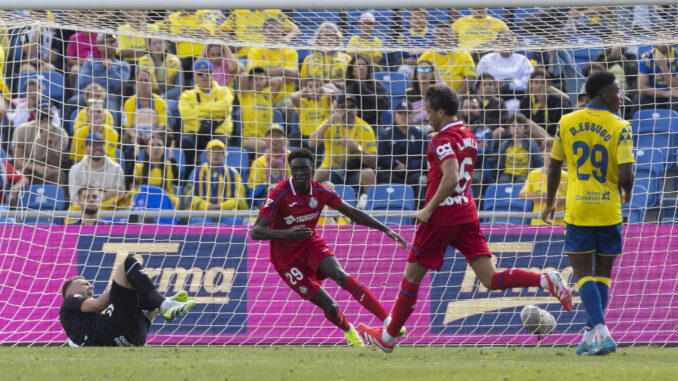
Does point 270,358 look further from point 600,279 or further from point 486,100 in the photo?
point 486,100

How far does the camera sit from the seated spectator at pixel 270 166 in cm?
1230

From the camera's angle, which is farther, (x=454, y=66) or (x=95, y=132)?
(x=454, y=66)

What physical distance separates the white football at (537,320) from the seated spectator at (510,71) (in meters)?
3.25

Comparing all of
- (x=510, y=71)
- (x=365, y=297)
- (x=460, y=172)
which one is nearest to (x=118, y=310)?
(x=365, y=297)

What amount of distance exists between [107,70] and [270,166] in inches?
106

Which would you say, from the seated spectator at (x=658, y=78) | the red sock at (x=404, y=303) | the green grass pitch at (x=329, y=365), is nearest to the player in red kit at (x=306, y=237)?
the green grass pitch at (x=329, y=365)

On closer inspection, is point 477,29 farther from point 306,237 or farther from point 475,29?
point 306,237

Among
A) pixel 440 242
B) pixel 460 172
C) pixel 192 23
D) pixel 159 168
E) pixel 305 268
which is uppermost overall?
pixel 192 23

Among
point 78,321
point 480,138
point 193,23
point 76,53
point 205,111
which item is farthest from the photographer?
point 76,53

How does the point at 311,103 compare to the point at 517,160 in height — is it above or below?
Answer: above

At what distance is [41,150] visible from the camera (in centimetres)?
1209

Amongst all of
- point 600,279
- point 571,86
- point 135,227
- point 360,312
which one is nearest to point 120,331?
point 135,227

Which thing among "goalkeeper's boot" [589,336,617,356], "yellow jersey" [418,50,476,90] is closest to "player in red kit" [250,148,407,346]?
"goalkeeper's boot" [589,336,617,356]

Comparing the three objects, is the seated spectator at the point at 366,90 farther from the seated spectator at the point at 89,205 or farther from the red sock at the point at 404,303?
the red sock at the point at 404,303
